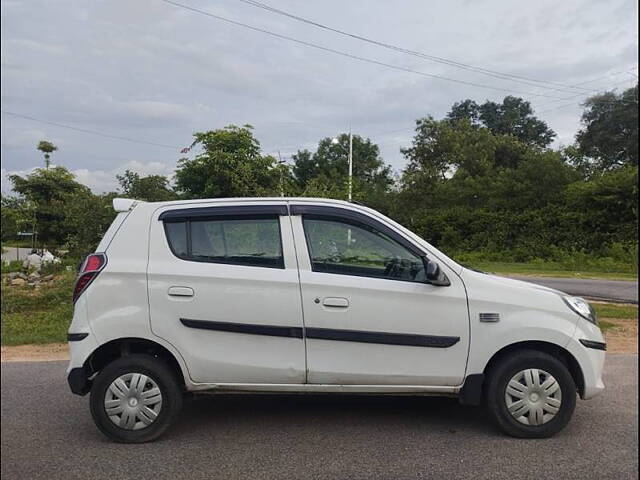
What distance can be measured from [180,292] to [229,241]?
1.63 feet

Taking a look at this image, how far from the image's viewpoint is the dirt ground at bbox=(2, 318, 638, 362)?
5863 millimetres

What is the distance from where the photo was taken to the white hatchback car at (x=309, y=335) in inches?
135

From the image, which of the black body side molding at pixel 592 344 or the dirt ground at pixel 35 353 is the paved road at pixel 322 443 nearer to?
the black body side molding at pixel 592 344

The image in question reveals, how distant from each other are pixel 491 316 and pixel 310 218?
145cm

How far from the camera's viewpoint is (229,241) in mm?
3635

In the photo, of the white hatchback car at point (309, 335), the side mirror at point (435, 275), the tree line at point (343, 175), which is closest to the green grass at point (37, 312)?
the tree line at point (343, 175)

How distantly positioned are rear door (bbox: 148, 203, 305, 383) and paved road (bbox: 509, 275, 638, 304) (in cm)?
909

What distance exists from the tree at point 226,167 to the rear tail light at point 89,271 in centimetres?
73

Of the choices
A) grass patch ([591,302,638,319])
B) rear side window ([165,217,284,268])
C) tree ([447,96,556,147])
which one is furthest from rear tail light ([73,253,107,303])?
grass patch ([591,302,638,319])

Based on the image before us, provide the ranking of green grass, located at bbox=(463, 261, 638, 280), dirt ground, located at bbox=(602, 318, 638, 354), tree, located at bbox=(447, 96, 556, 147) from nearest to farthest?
tree, located at bbox=(447, 96, 556, 147) → dirt ground, located at bbox=(602, 318, 638, 354) → green grass, located at bbox=(463, 261, 638, 280)

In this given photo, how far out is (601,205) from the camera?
A: 5.50 metres

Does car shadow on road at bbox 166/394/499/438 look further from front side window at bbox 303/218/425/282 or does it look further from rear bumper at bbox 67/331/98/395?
front side window at bbox 303/218/425/282

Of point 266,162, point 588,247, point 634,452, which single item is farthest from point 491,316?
point 588,247

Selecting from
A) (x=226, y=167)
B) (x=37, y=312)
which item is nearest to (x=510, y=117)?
(x=226, y=167)
